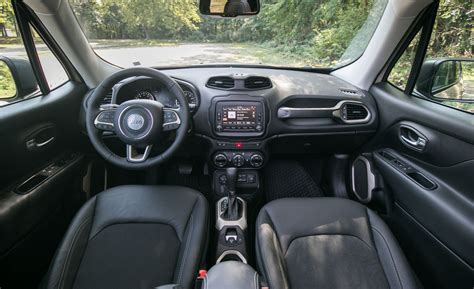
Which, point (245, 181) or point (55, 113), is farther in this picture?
point (245, 181)

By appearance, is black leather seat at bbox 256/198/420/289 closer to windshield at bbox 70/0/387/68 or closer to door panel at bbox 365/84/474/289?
door panel at bbox 365/84/474/289

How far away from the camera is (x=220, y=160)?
2541 mm

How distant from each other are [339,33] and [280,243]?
1963 millimetres

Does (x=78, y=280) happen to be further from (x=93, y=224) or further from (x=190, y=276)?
(x=190, y=276)

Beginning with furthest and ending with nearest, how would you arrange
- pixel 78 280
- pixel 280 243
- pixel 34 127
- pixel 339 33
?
pixel 339 33 → pixel 34 127 → pixel 280 243 → pixel 78 280

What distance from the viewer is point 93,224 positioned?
1.79 metres

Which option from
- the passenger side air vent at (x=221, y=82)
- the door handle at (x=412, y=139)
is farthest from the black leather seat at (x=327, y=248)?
the passenger side air vent at (x=221, y=82)

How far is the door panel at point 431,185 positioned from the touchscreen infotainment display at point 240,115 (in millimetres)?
914

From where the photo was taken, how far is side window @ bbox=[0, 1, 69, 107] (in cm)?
193

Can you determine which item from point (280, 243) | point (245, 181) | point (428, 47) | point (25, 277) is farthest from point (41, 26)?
point (428, 47)

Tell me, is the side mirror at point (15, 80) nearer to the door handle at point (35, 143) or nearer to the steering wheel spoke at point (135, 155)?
the door handle at point (35, 143)

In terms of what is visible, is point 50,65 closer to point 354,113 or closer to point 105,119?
point 105,119

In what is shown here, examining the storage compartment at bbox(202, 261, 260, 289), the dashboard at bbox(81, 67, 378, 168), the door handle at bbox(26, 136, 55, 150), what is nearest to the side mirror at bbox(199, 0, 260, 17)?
the dashboard at bbox(81, 67, 378, 168)

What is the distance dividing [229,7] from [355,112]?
45.2 inches
